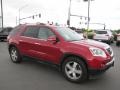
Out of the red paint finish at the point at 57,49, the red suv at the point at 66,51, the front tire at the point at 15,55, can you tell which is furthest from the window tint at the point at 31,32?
the front tire at the point at 15,55

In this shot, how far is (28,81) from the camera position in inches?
234

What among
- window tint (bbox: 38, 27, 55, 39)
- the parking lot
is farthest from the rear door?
the parking lot

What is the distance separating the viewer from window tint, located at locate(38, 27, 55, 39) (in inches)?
267

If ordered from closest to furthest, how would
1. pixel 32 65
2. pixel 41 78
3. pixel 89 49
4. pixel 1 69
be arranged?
pixel 89 49 → pixel 41 78 → pixel 1 69 → pixel 32 65

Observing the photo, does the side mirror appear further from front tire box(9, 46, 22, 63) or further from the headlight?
front tire box(9, 46, 22, 63)

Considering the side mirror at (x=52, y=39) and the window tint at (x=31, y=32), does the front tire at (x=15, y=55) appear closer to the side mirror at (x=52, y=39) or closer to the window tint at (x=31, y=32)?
the window tint at (x=31, y=32)

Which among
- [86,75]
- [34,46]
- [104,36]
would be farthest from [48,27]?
[104,36]

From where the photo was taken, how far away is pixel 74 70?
5.98 meters

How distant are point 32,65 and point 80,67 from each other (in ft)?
9.52

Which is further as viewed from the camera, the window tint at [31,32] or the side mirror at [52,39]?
the window tint at [31,32]

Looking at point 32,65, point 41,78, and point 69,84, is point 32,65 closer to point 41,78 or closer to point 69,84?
point 41,78

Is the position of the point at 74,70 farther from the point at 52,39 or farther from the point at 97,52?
the point at 52,39

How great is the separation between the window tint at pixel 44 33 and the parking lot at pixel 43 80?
4.19ft

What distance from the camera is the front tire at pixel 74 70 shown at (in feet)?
18.9
